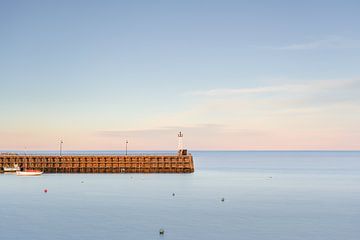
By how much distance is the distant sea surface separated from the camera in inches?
2938

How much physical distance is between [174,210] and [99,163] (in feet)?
259

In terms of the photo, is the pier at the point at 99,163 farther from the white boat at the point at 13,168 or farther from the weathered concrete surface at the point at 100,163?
the white boat at the point at 13,168

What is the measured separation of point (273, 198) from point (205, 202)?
56.4 ft

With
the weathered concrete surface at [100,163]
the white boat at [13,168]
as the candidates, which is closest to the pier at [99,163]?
the weathered concrete surface at [100,163]

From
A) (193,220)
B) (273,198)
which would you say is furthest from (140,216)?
(273,198)

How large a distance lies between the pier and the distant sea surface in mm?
18546

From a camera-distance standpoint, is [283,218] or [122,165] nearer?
[283,218]

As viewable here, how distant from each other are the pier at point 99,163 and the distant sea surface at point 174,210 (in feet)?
60.8

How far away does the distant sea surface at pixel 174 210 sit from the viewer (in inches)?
2938

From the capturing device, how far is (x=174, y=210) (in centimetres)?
9525

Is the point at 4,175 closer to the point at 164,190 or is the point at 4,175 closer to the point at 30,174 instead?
the point at 30,174

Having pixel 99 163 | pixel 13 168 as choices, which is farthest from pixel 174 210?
pixel 13 168

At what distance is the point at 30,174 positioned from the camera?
16225 cm

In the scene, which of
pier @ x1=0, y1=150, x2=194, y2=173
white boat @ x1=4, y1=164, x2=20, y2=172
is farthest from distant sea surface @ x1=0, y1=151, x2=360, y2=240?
pier @ x1=0, y1=150, x2=194, y2=173
